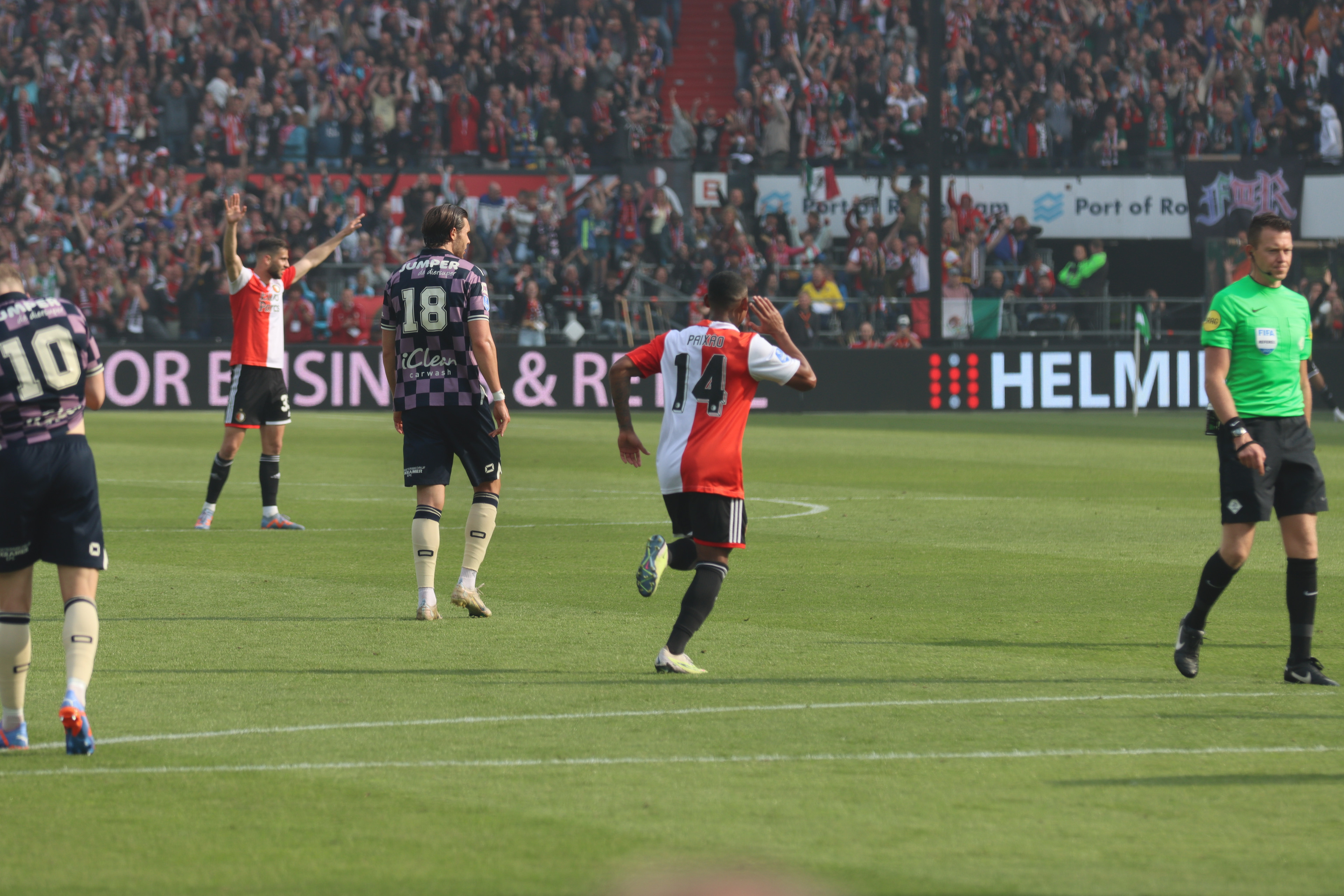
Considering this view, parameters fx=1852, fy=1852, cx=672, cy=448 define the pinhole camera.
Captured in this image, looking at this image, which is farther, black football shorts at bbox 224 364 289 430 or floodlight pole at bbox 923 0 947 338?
floodlight pole at bbox 923 0 947 338

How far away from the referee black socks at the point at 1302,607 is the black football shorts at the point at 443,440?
3.99 metres

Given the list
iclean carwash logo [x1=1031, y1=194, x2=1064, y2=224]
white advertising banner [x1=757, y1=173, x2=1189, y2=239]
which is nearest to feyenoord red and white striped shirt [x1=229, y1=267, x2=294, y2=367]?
white advertising banner [x1=757, y1=173, x2=1189, y2=239]

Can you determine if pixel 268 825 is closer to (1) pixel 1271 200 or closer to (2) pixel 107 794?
(2) pixel 107 794

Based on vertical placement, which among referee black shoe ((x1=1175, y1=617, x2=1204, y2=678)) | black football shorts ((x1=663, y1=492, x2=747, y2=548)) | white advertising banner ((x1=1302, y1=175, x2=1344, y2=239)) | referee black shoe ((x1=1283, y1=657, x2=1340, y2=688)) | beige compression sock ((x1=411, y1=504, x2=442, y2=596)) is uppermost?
white advertising banner ((x1=1302, y1=175, x2=1344, y2=239))

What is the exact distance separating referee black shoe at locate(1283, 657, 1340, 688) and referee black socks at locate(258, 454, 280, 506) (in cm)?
828

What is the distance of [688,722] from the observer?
6766mm

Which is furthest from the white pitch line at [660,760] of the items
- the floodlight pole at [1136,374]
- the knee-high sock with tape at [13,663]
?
the floodlight pole at [1136,374]

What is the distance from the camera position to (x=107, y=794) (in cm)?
567

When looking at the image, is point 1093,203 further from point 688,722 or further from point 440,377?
point 688,722

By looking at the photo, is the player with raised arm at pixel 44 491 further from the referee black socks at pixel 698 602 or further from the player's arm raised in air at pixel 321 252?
the player's arm raised in air at pixel 321 252

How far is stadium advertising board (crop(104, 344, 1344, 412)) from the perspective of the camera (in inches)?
1169

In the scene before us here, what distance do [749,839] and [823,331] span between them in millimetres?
25817

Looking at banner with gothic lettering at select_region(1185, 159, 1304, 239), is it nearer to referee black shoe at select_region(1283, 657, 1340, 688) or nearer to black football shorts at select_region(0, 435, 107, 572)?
referee black shoe at select_region(1283, 657, 1340, 688)

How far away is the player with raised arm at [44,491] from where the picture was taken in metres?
6.16
